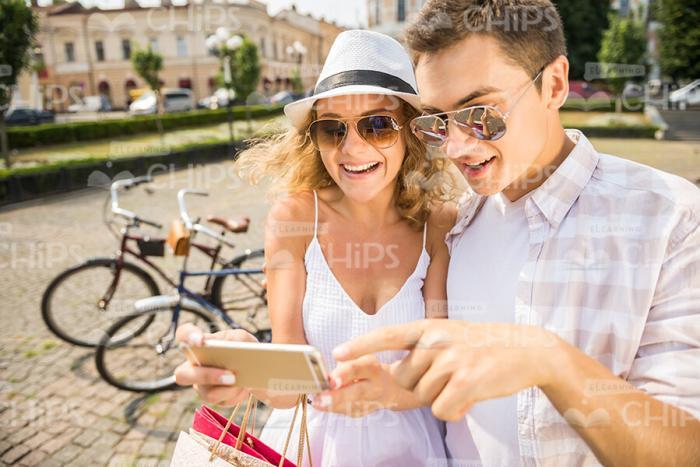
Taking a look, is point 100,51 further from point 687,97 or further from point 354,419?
point 354,419

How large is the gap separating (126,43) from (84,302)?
45.7m

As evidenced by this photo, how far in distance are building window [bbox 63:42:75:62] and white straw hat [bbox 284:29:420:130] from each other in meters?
50.0

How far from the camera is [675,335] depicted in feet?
3.76

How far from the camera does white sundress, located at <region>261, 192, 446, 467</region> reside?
167cm

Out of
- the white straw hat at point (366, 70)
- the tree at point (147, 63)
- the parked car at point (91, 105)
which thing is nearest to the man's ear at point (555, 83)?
the white straw hat at point (366, 70)

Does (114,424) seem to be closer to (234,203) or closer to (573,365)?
(573,365)

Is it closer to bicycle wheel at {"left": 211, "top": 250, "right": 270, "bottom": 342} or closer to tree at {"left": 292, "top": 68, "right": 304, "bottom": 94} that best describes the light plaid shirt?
bicycle wheel at {"left": 211, "top": 250, "right": 270, "bottom": 342}

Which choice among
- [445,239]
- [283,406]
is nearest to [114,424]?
[283,406]

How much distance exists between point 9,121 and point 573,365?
3188cm

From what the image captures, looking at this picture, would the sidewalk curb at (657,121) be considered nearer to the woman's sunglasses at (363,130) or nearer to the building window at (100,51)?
the woman's sunglasses at (363,130)

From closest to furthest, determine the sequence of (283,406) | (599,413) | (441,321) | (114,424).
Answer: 1. (441,321)
2. (599,413)
3. (283,406)
4. (114,424)

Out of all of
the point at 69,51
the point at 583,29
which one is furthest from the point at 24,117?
the point at 583,29

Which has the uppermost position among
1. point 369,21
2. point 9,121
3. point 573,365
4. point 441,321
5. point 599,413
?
point 369,21

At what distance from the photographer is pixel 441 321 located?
88 centimetres
